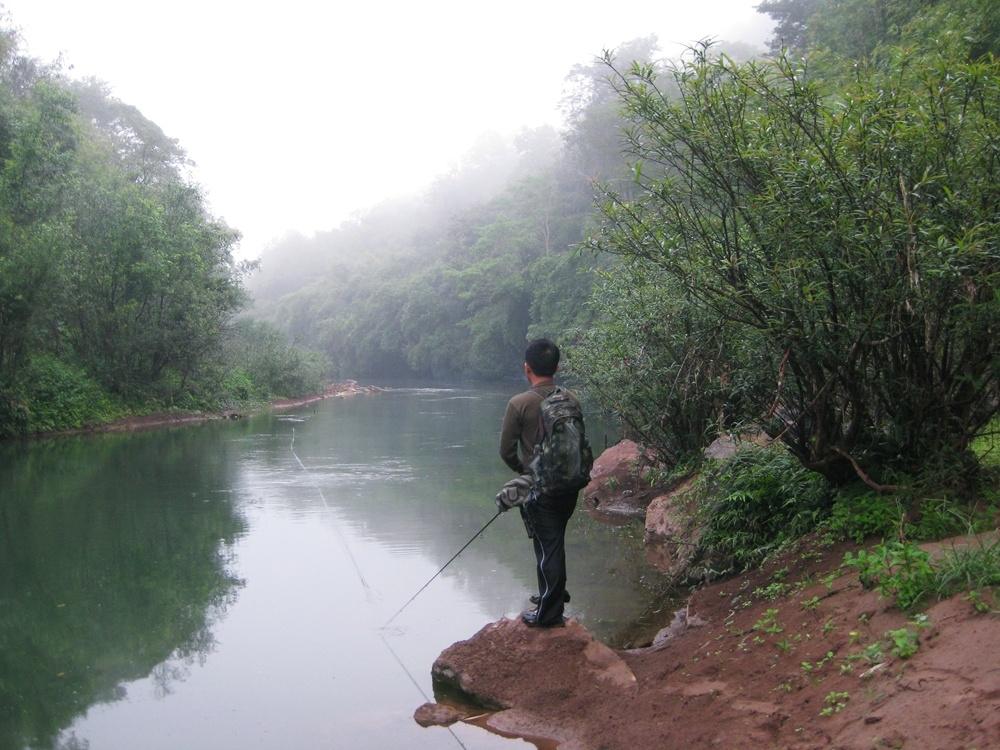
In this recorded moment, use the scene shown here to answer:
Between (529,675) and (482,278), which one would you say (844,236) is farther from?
(482,278)

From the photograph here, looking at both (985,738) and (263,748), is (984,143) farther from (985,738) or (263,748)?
(263,748)

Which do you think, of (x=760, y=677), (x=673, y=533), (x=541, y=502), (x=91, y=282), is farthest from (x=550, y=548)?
(x=91, y=282)

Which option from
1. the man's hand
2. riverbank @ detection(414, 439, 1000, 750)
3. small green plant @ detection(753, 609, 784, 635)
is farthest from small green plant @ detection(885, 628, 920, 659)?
the man's hand

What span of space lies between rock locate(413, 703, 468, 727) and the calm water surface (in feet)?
0.22

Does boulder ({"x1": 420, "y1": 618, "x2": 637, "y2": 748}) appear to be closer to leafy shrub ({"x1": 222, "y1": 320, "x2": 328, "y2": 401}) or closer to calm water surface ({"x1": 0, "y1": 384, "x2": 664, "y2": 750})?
calm water surface ({"x1": 0, "y1": 384, "x2": 664, "y2": 750})

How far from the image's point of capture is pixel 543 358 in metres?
4.96

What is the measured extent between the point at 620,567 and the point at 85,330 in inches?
909

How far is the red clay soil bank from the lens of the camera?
10.6 ft

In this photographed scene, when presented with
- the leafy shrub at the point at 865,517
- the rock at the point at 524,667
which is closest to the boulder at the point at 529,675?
the rock at the point at 524,667

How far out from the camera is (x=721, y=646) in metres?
4.66

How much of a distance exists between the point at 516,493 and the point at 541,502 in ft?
0.48

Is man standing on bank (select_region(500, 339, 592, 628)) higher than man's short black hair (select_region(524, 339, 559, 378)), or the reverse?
man's short black hair (select_region(524, 339, 559, 378))

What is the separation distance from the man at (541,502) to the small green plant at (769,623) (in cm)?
104

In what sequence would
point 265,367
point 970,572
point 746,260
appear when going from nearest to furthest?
point 970,572
point 746,260
point 265,367
